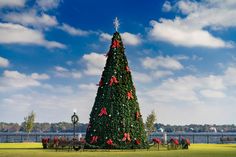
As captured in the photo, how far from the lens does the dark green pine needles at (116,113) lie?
131 ft

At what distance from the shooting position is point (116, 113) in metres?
40.3

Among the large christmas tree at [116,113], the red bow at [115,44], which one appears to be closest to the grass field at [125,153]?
the large christmas tree at [116,113]

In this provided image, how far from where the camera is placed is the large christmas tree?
39878 mm

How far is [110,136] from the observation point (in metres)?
39.8

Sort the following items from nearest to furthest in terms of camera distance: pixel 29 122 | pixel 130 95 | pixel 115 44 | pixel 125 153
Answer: pixel 125 153
pixel 130 95
pixel 115 44
pixel 29 122

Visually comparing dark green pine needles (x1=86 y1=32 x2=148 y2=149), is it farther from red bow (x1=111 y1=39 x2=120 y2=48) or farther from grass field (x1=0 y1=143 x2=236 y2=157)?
grass field (x1=0 y1=143 x2=236 y2=157)

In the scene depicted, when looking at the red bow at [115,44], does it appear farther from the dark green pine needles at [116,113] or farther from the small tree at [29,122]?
the small tree at [29,122]

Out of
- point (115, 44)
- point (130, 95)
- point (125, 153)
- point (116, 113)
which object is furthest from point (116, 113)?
point (115, 44)

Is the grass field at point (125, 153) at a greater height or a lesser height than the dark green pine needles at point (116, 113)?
lesser

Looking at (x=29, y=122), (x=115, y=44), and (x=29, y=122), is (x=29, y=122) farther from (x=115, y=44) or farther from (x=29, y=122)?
(x=115, y=44)

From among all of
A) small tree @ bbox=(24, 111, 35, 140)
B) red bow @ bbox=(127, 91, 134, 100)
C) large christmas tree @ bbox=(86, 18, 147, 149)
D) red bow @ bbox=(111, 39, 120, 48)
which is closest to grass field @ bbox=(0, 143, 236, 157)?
large christmas tree @ bbox=(86, 18, 147, 149)

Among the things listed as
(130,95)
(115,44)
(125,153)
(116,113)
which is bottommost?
(125,153)

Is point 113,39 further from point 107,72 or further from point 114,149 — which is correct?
point 114,149

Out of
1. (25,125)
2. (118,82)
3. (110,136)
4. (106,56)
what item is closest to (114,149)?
(110,136)
